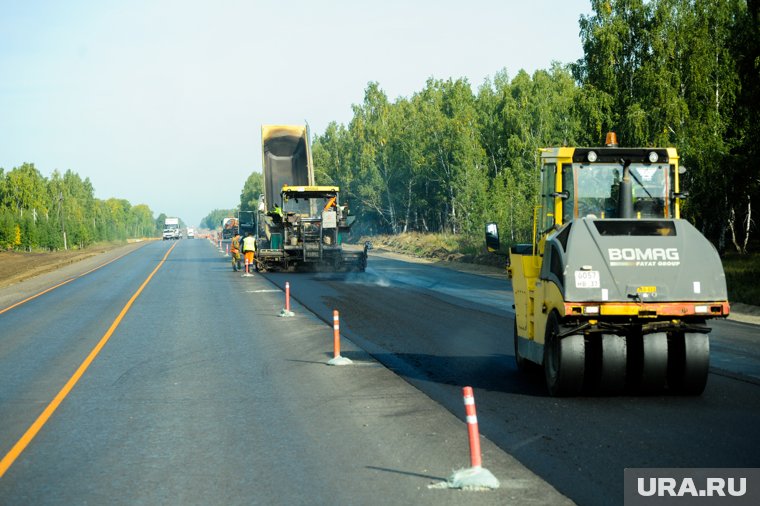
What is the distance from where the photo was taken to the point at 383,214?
3605 inches

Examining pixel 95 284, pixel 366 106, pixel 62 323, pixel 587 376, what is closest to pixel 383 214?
pixel 366 106

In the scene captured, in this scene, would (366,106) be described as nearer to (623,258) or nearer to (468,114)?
(468,114)

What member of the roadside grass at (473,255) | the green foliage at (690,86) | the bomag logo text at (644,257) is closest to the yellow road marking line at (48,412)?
the bomag logo text at (644,257)

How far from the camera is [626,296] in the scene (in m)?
9.87

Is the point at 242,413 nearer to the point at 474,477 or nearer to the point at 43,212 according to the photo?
the point at 474,477

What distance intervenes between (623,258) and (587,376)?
1.64 metres

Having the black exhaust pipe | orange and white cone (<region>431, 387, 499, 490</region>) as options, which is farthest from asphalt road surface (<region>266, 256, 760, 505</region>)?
the black exhaust pipe

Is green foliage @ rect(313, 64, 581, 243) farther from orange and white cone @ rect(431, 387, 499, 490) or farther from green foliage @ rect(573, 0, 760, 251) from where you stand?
orange and white cone @ rect(431, 387, 499, 490)

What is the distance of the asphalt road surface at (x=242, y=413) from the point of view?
701 centimetres

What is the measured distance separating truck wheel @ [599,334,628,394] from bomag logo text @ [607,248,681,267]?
88 centimetres

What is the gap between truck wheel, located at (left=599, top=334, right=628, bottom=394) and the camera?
1009 centimetres

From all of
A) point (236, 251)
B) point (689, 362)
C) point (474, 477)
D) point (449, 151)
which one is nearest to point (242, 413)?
point (474, 477)

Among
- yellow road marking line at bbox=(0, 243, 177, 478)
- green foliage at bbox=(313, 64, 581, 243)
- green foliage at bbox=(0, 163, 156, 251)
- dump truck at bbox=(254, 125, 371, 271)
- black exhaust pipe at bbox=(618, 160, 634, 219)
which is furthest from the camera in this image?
green foliage at bbox=(0, 163, 156, 251)

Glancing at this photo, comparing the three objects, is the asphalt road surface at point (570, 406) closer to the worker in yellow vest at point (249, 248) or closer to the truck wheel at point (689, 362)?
the truck wheel at point (689, 362)
